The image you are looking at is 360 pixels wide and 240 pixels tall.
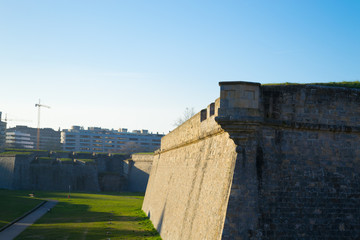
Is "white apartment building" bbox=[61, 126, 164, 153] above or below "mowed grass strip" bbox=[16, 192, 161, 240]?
above

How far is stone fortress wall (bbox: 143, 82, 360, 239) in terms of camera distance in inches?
402

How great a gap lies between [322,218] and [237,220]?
2.33 meters

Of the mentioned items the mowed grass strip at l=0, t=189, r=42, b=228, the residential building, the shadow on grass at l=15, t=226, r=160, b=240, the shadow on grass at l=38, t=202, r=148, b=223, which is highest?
the residential building

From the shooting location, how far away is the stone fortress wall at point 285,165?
10.2 meters

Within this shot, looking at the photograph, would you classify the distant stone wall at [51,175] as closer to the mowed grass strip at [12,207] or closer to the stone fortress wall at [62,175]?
the stone fortress wall at [62,175]

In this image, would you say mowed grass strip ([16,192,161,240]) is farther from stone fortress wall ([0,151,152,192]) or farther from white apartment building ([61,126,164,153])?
white apartment building ([61,126,164,153])

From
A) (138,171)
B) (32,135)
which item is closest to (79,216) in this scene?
(138,171)

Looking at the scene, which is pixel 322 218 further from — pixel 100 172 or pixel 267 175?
pixel 100 172

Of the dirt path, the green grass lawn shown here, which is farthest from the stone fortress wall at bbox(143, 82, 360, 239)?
the dirt path

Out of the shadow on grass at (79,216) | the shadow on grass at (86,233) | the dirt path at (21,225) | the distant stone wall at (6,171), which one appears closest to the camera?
the shadow on grass at (86,233)

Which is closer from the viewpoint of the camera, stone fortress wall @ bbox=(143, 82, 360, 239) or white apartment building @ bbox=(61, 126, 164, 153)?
stone fortress wall @ bbox=(143, 82, 360, 239)

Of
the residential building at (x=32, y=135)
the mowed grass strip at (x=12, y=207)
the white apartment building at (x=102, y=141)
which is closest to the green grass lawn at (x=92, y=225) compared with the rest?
the mowed grass strip at (x=12, y=207)

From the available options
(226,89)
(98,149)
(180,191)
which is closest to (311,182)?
(226,89)

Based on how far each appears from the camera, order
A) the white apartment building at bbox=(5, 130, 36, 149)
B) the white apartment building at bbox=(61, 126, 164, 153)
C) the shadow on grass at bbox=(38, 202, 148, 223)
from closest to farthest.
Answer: the shadow on grass at bbox=(38, 202, 148, 223)
the white apartment building at bbox=(61, 126, 164, 153)
the white apartment building at bbox=(5, 130, 36, 149)
